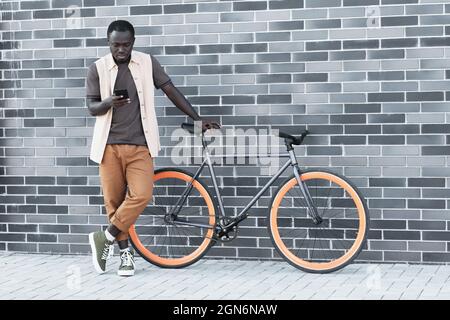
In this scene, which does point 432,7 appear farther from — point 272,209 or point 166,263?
point 166,263

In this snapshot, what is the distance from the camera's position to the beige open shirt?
274 inches

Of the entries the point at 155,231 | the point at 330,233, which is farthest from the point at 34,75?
the point at 330,233

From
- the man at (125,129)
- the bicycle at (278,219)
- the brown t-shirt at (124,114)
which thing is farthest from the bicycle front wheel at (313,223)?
the brown t-shirt at (124,114)

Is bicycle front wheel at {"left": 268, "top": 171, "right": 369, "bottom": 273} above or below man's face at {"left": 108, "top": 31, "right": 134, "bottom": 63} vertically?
below

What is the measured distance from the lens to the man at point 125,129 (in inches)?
274

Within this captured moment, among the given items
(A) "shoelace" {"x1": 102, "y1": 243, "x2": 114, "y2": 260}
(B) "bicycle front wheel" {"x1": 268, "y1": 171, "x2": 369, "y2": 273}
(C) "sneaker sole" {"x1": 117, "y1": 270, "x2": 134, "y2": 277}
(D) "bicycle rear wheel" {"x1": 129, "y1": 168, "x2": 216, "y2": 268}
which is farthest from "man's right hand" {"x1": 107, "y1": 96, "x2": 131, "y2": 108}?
(B) "bicycle front wheel" {"x1": 268, "y1": 171, "x2": 369, "y2": 273}

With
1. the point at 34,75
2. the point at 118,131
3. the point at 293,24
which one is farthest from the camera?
the point at 34,75

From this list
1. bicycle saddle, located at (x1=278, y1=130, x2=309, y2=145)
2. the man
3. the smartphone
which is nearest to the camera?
the smartphone

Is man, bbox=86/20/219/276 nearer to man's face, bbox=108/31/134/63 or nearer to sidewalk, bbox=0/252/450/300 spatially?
man's face, bbox=108/31/134/63

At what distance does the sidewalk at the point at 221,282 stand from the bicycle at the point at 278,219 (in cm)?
15

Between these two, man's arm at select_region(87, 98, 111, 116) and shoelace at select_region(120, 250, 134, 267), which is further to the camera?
shoelace at select_region(120, 250, 134, 267)

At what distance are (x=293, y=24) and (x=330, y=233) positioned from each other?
5.49 ft

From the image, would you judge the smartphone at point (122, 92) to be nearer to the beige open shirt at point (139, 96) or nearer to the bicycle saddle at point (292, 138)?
the beige open shirt at point (139, 96)

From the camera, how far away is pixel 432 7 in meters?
7.16
